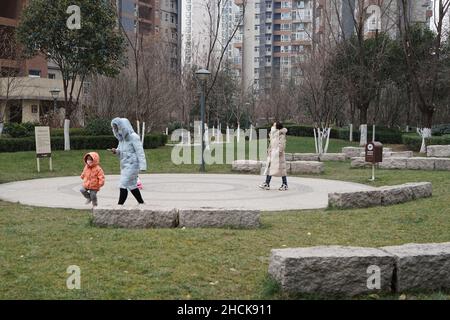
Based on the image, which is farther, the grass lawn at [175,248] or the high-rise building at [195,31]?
the high-rise building at [195,31]

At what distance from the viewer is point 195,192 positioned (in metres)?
13.8

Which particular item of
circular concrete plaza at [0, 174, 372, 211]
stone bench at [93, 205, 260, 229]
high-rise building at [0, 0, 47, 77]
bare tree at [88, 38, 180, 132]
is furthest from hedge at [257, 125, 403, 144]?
stone bench at [93, 205, 260, 229]

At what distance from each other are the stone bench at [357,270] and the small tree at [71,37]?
2146 cm

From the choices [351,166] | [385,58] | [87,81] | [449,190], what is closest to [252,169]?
[351,166]

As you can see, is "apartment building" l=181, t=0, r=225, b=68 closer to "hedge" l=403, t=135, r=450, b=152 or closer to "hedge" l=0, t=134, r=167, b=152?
"hedge" l=0, t=134, r=167, b=152

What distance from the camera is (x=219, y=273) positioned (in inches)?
215

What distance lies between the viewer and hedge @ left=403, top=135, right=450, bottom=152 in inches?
1006

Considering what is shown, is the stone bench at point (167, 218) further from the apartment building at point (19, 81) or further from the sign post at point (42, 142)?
the apartment building at point (19, 81)

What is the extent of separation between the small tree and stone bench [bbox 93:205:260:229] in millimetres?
17886

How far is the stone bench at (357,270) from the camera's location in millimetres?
4828

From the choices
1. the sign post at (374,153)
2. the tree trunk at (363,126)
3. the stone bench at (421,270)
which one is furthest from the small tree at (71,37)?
the stone bench at (421,270)

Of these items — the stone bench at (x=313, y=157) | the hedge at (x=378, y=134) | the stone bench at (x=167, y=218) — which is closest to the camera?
the stone bench at (x=167, y=218)

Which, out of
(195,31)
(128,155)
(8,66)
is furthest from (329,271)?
(195,31)

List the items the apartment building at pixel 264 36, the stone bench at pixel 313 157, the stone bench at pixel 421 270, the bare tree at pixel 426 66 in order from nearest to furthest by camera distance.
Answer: the stone bench at pixel 421 270 < the stone bench at pixel 313 157 < the bare tree at pixel 426 66 < the apartment building at pixel 264 36
